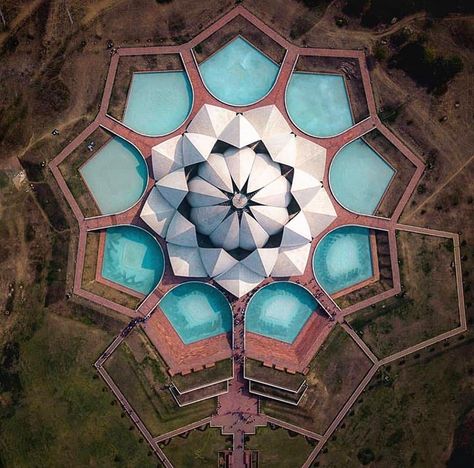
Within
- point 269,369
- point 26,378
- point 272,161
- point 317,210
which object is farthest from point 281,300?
point 26,378

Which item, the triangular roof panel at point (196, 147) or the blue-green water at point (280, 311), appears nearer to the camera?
the triangular roof panel at point (196, 147)

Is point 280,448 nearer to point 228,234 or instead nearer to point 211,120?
point 228,234

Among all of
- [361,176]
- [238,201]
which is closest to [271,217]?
[238,201]

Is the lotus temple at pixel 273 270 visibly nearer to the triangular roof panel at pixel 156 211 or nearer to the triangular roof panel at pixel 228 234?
the triangular roof panel at pixel 156 211

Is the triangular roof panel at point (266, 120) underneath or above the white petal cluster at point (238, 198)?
above

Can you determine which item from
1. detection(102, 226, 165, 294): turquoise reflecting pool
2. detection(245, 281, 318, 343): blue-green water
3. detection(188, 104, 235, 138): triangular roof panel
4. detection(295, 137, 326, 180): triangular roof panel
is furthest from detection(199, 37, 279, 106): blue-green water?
detection(245, 281, 318, 343): blue-green water

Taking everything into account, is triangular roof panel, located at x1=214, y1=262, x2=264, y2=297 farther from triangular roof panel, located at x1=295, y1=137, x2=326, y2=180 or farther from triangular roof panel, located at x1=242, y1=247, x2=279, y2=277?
triangular roof panel, located at x1=295, y1=137, x2=326, y2=180

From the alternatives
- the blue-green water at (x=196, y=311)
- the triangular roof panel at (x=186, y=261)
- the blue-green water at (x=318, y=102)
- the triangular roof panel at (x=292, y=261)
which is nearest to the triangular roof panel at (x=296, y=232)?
the triangular roof panel at (x=292, y=261)
